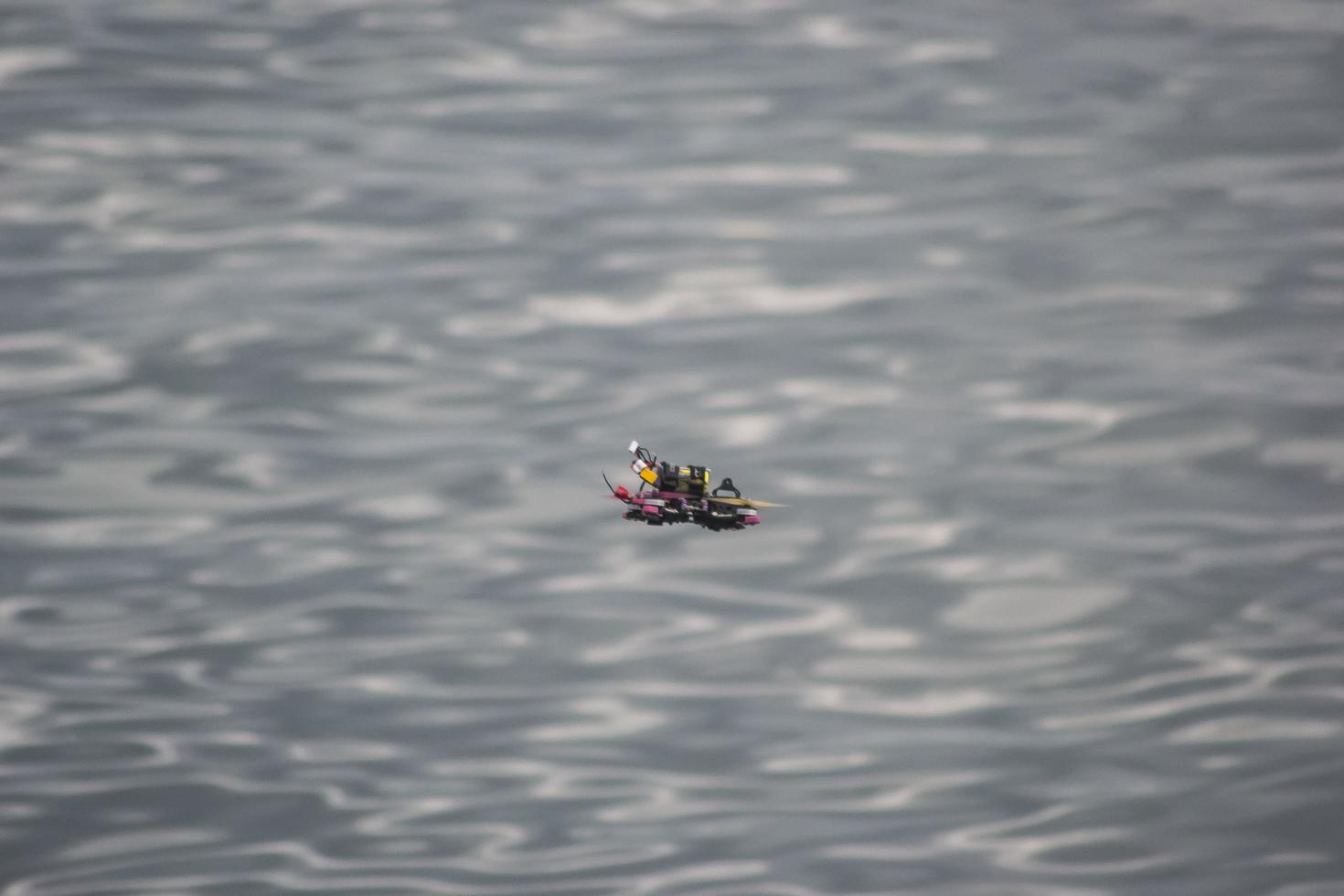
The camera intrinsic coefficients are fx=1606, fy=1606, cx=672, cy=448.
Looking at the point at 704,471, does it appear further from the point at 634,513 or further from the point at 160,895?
the point at 160,895

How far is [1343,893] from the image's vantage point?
70.1 metres

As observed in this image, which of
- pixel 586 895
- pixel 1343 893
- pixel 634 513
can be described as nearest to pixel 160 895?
pixel 586 895

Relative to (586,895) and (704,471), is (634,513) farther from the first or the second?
(586,895)

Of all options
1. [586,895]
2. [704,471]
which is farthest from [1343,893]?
[704,471]

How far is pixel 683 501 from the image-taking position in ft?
123

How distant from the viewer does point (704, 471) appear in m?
37.6

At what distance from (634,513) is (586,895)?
3733cm

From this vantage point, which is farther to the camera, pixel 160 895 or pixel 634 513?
pixel 160 895

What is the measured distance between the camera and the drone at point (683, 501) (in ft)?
122

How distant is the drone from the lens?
37.2 m

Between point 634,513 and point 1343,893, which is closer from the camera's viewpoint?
point 634,513

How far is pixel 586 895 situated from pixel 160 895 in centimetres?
2050

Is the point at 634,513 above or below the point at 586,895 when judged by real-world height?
above

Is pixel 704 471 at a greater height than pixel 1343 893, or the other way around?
pixel 704 471
